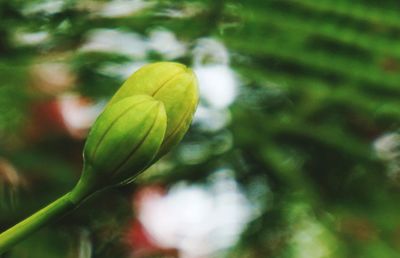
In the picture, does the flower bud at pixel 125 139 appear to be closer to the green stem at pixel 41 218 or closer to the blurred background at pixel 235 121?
the green stem at pixel 41 218

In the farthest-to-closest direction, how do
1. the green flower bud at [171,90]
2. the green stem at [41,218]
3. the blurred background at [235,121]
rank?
the blurred background at [235,121] → the green flower bud at [171,90] → the green stem at [41,218]

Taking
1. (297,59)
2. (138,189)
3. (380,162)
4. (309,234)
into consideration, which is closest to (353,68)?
(297,59)

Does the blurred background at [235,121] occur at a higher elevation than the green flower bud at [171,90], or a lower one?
lower

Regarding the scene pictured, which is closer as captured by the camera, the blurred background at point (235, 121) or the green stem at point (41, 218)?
the green stem at point (41, 218)

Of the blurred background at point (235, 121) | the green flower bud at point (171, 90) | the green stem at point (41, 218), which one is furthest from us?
the blurred background at point (235, 121)

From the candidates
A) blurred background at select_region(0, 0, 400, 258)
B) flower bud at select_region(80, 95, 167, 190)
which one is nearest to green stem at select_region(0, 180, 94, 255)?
flower bud at select_region(80, 95, 167, 190)

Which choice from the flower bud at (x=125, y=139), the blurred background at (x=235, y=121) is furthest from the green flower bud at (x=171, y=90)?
the blurred background at (x=235, y=121)

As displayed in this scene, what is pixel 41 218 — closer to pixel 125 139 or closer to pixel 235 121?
pixel 125 139

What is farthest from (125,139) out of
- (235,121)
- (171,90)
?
(235,121)
